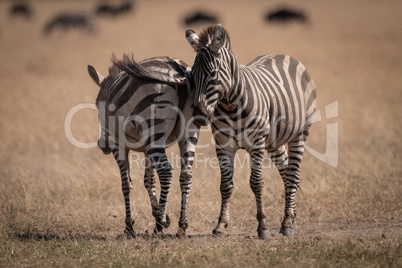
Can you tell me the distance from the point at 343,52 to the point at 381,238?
57.9 ft

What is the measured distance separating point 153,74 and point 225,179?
59.7 inches

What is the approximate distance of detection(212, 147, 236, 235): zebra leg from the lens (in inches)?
238

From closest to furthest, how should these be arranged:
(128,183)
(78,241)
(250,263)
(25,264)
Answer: (250,263) < (25,264) < (78,241) < (128,183)

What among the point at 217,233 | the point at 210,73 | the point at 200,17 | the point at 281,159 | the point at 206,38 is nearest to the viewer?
the point at 210,73

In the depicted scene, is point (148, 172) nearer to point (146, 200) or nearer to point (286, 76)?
point (146, 200)

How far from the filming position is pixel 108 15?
5175 centimetres

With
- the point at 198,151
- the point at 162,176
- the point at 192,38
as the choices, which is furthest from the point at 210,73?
the point at 198,151

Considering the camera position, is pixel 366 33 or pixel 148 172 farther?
pixel 366 33

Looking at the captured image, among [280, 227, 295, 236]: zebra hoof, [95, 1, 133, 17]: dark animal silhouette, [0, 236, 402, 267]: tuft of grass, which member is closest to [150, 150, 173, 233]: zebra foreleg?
[0, 236, 402, 267]: tuft of grass

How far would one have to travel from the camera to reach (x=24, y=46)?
2697 cm

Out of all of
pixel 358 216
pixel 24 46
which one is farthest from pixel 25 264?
pixel 24 46

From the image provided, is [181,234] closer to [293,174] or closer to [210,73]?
[293,174]

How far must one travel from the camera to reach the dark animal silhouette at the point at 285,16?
43.2 m

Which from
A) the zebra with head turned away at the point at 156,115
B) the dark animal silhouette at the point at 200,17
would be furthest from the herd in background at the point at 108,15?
the zebra with head turned away at the point at 156,115
